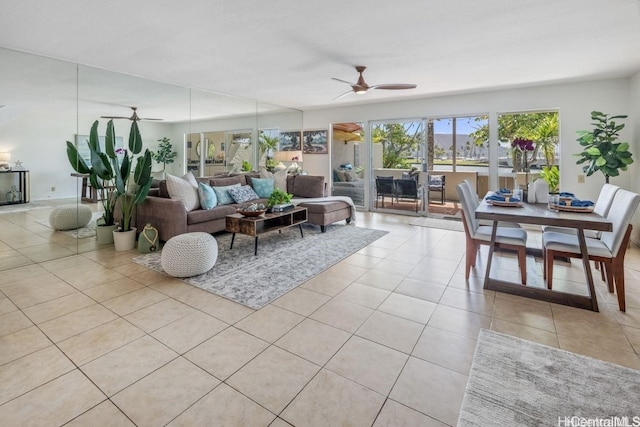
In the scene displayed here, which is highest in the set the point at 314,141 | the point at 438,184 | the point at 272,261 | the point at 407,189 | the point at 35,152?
the point at 314,141

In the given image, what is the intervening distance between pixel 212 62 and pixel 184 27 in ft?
3.54

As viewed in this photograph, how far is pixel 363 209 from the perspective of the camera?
7547mm

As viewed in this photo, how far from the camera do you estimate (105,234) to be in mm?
Answer: 4367

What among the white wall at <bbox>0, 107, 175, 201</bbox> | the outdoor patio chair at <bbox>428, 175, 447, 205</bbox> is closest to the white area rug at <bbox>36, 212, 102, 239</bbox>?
the white wall at <bbox>0, 107, 175, 201</bbox>

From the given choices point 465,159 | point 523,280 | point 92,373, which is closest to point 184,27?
point 92,373

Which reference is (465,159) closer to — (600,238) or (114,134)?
(600,238)

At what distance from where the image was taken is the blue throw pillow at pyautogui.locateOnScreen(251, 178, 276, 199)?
5.86 m

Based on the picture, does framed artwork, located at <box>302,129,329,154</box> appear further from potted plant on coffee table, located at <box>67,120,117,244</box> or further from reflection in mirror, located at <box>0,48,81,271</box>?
reflection in mirror, located at <box>0,48,81,271</box>

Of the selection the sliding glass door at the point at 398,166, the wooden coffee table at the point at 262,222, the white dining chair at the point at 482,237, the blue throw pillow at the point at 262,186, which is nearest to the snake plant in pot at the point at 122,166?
the wooden coffee table at the point at 262,222

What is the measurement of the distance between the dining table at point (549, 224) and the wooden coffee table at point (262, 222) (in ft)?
8.36

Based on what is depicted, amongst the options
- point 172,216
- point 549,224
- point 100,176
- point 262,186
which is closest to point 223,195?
point 262,186

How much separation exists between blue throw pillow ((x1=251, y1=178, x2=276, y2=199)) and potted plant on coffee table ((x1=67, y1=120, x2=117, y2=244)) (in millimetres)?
2272

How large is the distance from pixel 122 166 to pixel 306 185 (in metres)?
3.14

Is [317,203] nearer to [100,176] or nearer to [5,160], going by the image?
[100,176]
